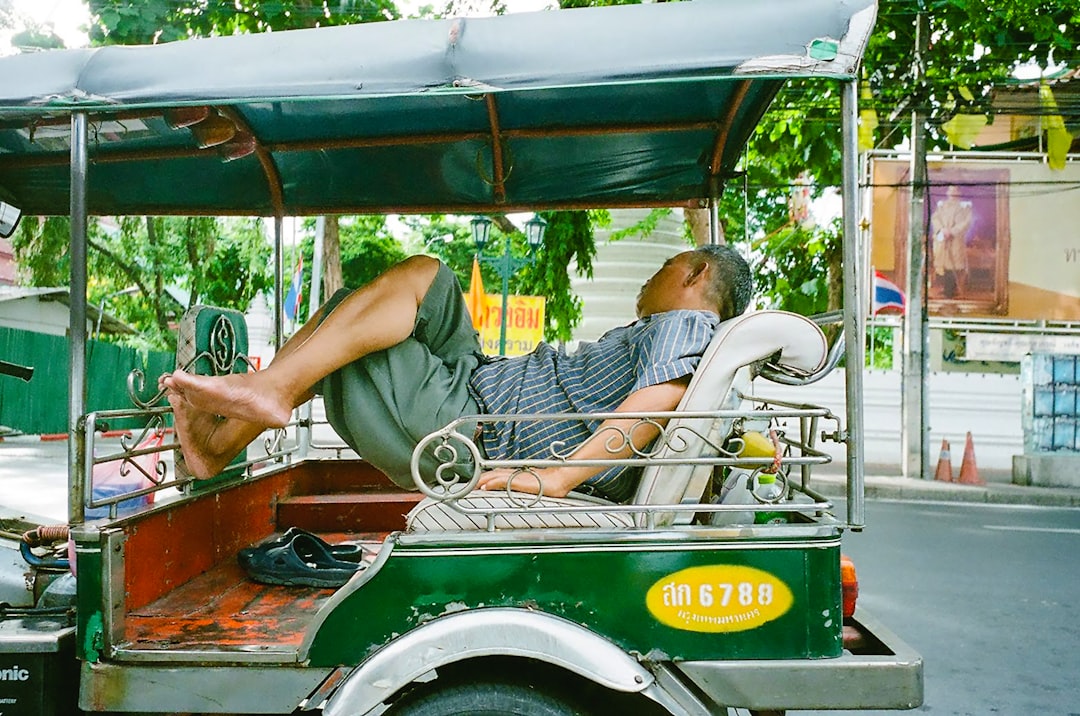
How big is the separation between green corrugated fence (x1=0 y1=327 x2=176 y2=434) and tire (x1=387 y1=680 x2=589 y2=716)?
1500cm

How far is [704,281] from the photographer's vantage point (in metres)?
2.53

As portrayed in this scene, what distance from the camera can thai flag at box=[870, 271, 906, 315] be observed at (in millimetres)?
13148

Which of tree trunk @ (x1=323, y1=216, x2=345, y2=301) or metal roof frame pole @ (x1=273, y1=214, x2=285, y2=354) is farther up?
tree trunk @ (x1=323, y1=216, x2=345, y2=301)

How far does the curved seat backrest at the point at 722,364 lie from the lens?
1994 mm

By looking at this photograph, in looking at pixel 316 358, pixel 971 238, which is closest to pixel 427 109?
pixel 316 358

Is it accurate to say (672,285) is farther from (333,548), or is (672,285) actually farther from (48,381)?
(48,381)

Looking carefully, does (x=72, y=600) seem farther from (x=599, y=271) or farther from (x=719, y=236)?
(x=599, y=271)

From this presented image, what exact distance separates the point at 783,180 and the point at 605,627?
1016 cm

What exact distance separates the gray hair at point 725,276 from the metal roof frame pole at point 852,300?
2.37ft

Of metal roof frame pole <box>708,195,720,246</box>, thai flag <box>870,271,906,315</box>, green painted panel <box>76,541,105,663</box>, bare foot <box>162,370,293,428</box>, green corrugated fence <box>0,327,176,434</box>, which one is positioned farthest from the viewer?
green corrugated fence <box>0,327,176,434</box>

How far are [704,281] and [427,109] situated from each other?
41.1 inches

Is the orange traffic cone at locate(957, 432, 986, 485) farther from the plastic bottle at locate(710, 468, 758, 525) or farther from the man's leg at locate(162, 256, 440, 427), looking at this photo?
the man's leg at locate(162, 256, 440, 427)

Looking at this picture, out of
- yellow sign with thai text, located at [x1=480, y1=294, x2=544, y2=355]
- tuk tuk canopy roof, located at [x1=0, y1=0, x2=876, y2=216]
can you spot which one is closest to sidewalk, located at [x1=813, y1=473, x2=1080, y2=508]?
yellow sign with thai text, located at [x1=480, y1=294, x2=544, y2=355]

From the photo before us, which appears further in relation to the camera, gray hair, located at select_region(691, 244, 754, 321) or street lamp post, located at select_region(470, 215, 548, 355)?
street lamp post, located at select_region(470, 215, 548, 355)
